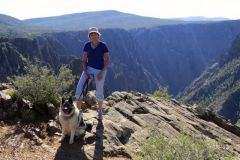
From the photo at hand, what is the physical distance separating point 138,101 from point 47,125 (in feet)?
24.2

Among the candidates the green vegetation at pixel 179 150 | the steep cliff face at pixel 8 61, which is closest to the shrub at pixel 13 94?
the green vegetation at pixel 179 150

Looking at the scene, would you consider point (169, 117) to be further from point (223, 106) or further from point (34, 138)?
point (223, 106)

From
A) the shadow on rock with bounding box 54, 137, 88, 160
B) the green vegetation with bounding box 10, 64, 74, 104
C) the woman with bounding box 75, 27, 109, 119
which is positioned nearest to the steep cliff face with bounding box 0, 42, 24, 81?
the green vegetation with bounding box 10, 64, 74, 104

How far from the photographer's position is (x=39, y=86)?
53.6 feet

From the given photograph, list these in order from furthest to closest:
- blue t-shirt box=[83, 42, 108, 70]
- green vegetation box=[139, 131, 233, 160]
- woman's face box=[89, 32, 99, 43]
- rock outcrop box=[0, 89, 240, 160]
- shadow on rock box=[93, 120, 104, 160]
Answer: blue t-shirt box=[83, 42, 108, 70]
woman's face box=[89, 32, 99, 43]
rock outcrop box=[0, 89, 240, 160]
shadow on rock box=[93, 120, 104, 160]
green vegetation box=[139, 131, 233, 160]

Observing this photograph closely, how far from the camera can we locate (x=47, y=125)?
15.3 m

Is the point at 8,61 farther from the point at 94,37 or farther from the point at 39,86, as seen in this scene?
the point at 94,37

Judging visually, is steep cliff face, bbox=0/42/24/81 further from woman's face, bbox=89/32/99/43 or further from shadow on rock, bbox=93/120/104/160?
woman's face, bbox=89/32/99/43

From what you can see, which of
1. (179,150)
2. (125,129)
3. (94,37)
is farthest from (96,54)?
(179,150)

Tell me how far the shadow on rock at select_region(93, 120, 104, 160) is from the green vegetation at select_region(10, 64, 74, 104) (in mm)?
2497

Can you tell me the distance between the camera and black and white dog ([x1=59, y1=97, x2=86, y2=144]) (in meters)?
12.6

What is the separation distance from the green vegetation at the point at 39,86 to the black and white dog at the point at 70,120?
307 cm

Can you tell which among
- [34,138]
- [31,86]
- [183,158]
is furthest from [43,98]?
[183,158]

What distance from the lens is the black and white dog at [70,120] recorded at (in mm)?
12625
